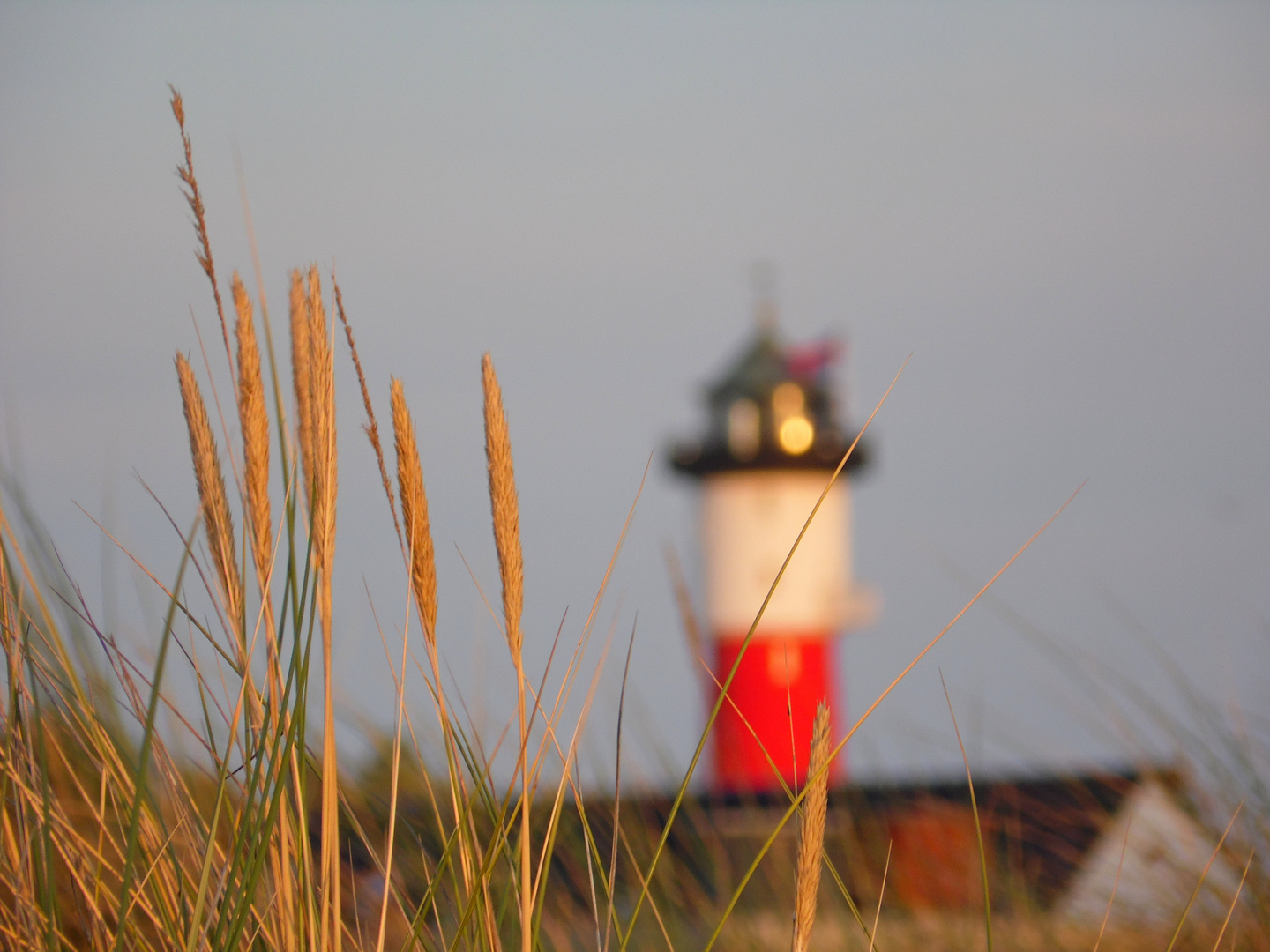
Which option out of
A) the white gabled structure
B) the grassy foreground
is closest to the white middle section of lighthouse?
the white gabled structure

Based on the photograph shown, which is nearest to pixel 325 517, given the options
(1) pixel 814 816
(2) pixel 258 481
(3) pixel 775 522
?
(2) pixel 258 481

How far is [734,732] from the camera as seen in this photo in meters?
10.2

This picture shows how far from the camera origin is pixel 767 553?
468 inches

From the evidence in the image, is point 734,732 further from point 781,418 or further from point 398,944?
point 398,944

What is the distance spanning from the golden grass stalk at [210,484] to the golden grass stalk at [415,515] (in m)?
0.12

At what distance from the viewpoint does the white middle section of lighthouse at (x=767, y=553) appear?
1181 centimetres

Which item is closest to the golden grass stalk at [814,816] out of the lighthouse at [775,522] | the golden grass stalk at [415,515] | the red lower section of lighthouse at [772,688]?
the golden grass stalk at [415,515]

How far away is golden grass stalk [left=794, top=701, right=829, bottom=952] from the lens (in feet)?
1.98

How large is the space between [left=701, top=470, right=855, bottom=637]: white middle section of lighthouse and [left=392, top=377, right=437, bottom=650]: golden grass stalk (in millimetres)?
10997

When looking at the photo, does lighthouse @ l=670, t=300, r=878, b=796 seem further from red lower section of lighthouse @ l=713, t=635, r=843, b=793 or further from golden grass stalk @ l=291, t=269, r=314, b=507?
golden grass stalk @ l=291, t=269, r=314, b=507

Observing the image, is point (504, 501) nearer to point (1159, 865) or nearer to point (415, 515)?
point (415, 515)

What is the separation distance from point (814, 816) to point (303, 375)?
19.3 inches

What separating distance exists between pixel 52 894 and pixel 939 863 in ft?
6.14

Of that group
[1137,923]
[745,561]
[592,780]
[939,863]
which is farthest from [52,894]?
[745,561]
